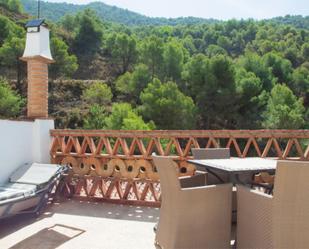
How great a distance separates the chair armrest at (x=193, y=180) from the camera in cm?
296

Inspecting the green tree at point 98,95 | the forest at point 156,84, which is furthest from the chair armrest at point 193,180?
the green tree at point 98,95

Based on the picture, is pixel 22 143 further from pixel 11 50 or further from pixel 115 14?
pixel 115 14

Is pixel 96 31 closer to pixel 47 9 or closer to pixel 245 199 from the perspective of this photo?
pixel 47 9

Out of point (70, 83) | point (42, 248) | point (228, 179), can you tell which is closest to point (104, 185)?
point (42, 248)

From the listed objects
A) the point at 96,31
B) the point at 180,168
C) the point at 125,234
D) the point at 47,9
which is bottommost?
the point at 125,234

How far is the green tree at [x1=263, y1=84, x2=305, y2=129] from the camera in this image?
21953 millimetres

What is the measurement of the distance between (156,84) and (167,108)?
93.7 inches

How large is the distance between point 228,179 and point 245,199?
0.49 metres

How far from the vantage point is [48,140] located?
482cm

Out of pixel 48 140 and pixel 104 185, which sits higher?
pixel 48 140

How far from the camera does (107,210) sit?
4125mm

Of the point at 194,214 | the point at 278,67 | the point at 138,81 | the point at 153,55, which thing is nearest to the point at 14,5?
the point at 153,55

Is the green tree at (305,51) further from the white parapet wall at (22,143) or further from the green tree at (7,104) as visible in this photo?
the white parapet wall at (22,143)

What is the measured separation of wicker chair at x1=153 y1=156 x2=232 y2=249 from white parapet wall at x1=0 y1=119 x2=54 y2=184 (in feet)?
7.86
